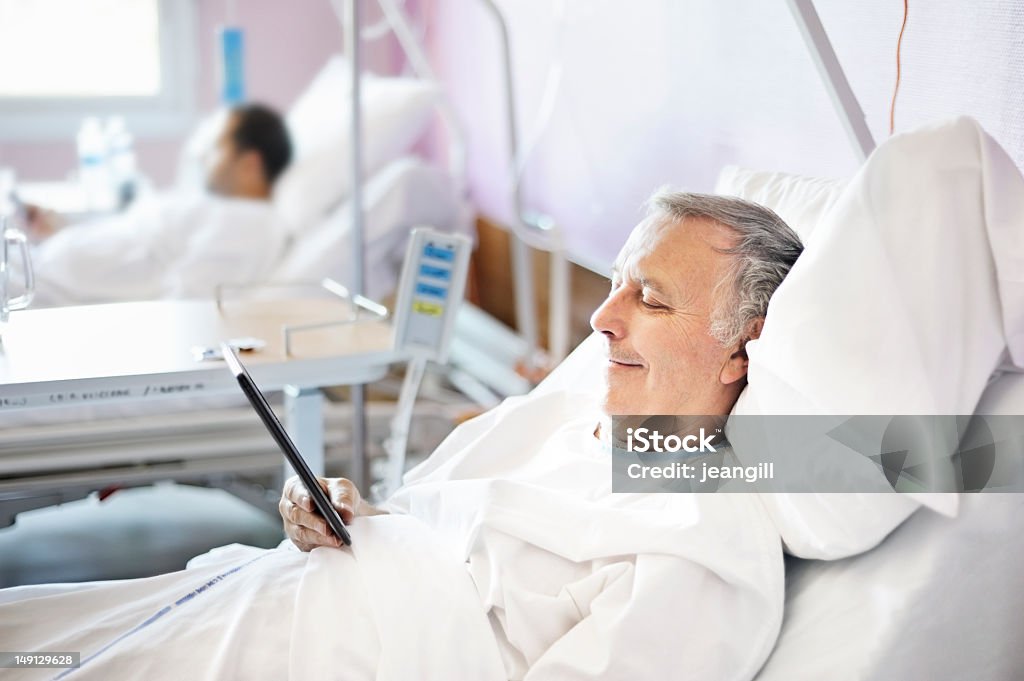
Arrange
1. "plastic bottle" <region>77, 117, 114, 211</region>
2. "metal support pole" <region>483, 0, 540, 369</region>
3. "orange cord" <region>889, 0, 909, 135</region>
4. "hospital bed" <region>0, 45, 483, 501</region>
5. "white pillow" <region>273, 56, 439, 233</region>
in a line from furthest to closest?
"plastic bottle" <region>77, 117, 114, 211</region>
"white pillow" <region>273, 56, 439, 233</region>
"metal support pole" <region>483, 0, 540, 369</region>
"hospital bed" <region>0, 45, 483, 501</region>
"orange cord" <region>889, 0, 909, 135</region>

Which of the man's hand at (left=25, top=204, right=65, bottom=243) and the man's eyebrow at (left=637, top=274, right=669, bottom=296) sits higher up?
the man's eyebrow at (left=637, top=274, right=669, bottom=296)

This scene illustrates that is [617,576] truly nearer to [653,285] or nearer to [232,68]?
[653,285]

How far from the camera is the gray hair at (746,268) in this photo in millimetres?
1256

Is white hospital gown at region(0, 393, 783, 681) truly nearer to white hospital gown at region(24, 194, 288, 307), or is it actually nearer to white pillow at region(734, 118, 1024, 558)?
white pillow at region(734, 118, 1024, 558)

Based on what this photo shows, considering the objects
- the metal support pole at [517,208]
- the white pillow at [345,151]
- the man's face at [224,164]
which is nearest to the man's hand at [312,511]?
the metal support pole at [517,208]

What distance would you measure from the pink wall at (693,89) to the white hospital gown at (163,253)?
0.81 m

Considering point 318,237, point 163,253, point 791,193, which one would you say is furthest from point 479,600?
point 163,253

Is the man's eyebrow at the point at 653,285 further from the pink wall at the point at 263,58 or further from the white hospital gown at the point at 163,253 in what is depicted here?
the pink wall at the point at 263,58

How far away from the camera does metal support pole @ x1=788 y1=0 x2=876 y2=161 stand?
142 cm

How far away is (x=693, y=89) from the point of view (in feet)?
7.06

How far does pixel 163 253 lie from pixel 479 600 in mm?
2182

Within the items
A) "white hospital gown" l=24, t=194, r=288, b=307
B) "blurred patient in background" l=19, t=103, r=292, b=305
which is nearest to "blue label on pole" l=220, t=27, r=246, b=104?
"blurred patient in background" l=19, t=103, r=292, b=305

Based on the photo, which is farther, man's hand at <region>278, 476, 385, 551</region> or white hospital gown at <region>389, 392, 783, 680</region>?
man's hand at <region>278, 476, 385, 551</region>

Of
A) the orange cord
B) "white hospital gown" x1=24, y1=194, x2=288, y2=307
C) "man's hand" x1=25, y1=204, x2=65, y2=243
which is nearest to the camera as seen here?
the orange cord
